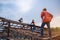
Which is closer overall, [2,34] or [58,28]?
[2,34]

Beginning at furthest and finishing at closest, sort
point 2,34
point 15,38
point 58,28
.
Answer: point 58,28, point 2,34, point 15,38

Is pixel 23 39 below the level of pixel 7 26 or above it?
below

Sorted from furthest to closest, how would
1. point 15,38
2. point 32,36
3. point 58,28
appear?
point 58,28
point 15,38
point 32,36

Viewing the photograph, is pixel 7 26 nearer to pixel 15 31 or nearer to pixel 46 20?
pixel 15 31

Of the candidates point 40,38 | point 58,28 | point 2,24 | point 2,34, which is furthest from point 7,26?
point 58,28

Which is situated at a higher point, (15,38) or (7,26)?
(7,26)

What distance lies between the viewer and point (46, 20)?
7465 mm

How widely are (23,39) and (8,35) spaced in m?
0.64

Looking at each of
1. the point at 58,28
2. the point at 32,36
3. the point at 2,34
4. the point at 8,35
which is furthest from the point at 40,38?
the point at 58,28

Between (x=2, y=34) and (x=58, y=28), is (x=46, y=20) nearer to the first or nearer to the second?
(x=2, y=34)

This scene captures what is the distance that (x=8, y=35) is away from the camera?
7629mm

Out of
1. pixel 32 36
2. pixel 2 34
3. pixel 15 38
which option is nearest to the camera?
pixel 32 36

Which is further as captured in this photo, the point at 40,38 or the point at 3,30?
the point at 3,30

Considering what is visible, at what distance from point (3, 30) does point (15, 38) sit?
0.69 m
